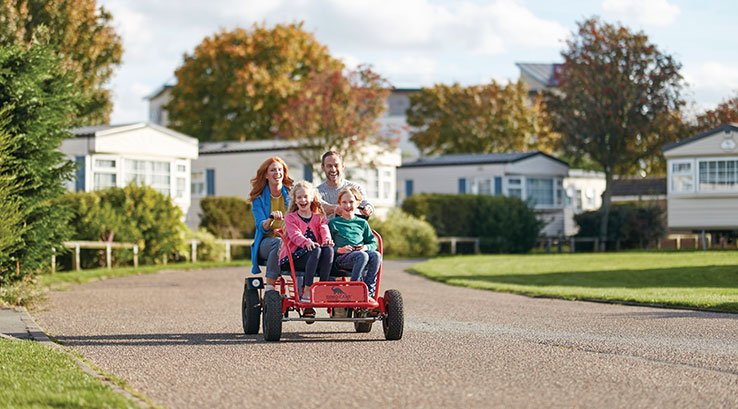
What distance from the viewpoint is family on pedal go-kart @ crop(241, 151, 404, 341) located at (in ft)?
41.0

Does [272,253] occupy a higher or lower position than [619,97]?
lower

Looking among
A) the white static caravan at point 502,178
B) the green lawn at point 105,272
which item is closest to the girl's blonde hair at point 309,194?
the green lawn at point 105,272

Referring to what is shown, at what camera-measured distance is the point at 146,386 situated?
913cm

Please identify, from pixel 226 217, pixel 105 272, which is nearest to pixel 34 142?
pixel 105 272

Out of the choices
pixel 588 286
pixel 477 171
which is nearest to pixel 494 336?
pixel 588 286

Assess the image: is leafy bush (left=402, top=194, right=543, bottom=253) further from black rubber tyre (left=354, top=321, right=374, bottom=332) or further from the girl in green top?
the girl in green top

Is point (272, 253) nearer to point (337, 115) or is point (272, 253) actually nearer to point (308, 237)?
point (308, 237)

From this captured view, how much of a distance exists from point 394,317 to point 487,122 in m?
63.3

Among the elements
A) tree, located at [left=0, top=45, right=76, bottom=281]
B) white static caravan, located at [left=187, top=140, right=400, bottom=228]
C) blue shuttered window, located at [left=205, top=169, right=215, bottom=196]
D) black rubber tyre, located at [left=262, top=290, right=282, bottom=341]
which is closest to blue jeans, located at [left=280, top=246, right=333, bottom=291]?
black rubber tyre, located at [left=262, top=290, right=282, bottom=341]

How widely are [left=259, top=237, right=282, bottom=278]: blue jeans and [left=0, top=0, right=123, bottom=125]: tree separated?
28.3 meters

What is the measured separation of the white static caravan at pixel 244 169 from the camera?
48.1 meters

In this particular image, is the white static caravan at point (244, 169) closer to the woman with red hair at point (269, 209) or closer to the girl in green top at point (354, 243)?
the woman with red hair at point (269, 209)

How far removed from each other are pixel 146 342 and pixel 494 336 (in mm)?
3415

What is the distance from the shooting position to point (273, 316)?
40.5ft
